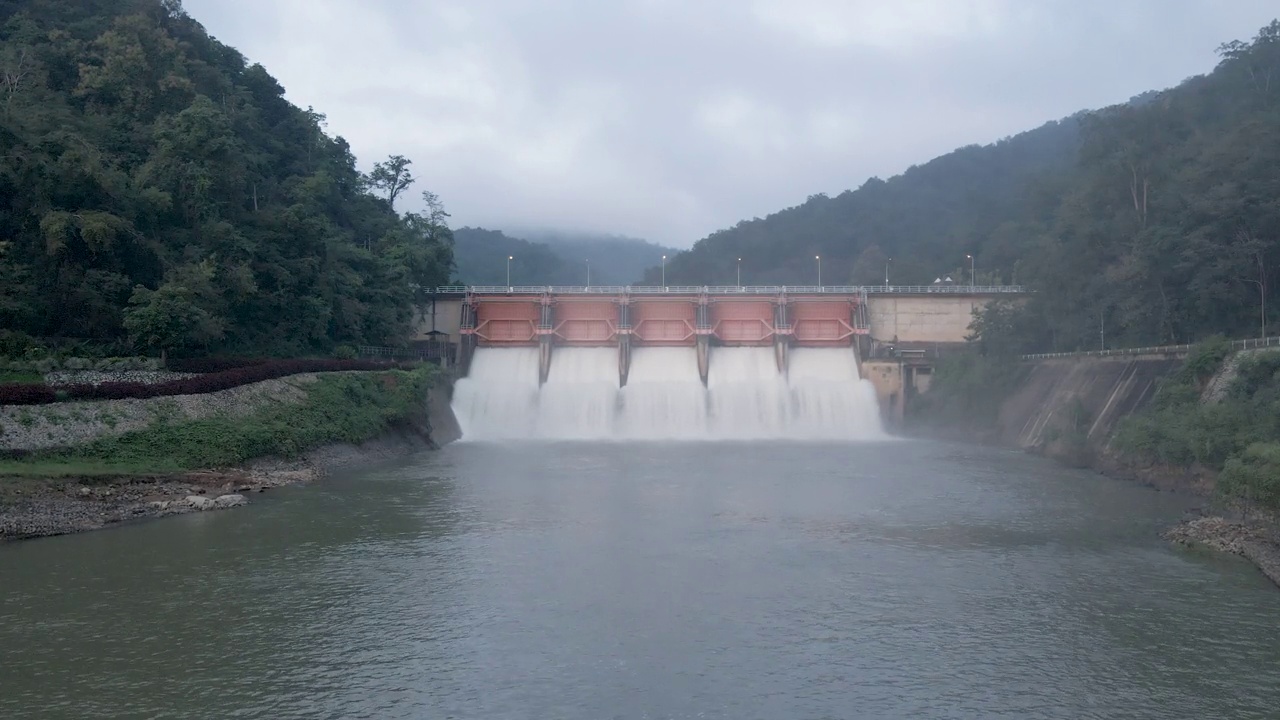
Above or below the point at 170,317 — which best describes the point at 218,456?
below

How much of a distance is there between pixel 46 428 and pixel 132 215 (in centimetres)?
1055

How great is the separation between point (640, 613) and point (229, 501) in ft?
44.0

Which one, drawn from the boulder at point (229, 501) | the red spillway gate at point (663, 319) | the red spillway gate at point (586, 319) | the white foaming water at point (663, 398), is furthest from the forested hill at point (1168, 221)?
the boulder at point (229, 501)

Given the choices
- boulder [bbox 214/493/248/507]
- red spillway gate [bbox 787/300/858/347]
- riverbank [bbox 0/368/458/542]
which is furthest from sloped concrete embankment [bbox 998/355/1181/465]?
boulder [bbox 214/493/248/507]

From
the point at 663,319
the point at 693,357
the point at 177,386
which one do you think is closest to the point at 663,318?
the point at 663,319

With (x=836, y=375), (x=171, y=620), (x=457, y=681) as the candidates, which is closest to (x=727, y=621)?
(x=457, y=681)

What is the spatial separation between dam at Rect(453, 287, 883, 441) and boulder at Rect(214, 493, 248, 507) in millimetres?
19827

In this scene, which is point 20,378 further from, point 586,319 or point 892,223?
point 892,223

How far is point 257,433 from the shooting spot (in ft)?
95.1

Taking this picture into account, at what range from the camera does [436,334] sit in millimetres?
50250

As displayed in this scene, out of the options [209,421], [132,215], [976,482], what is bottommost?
[976,482]

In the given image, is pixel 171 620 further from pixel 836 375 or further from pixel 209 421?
pixel 836 375

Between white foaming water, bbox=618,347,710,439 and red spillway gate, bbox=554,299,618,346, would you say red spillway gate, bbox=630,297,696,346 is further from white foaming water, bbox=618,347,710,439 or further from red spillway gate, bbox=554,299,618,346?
white foaming water, bbox=618,347,710,439

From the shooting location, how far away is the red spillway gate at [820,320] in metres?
50.3
